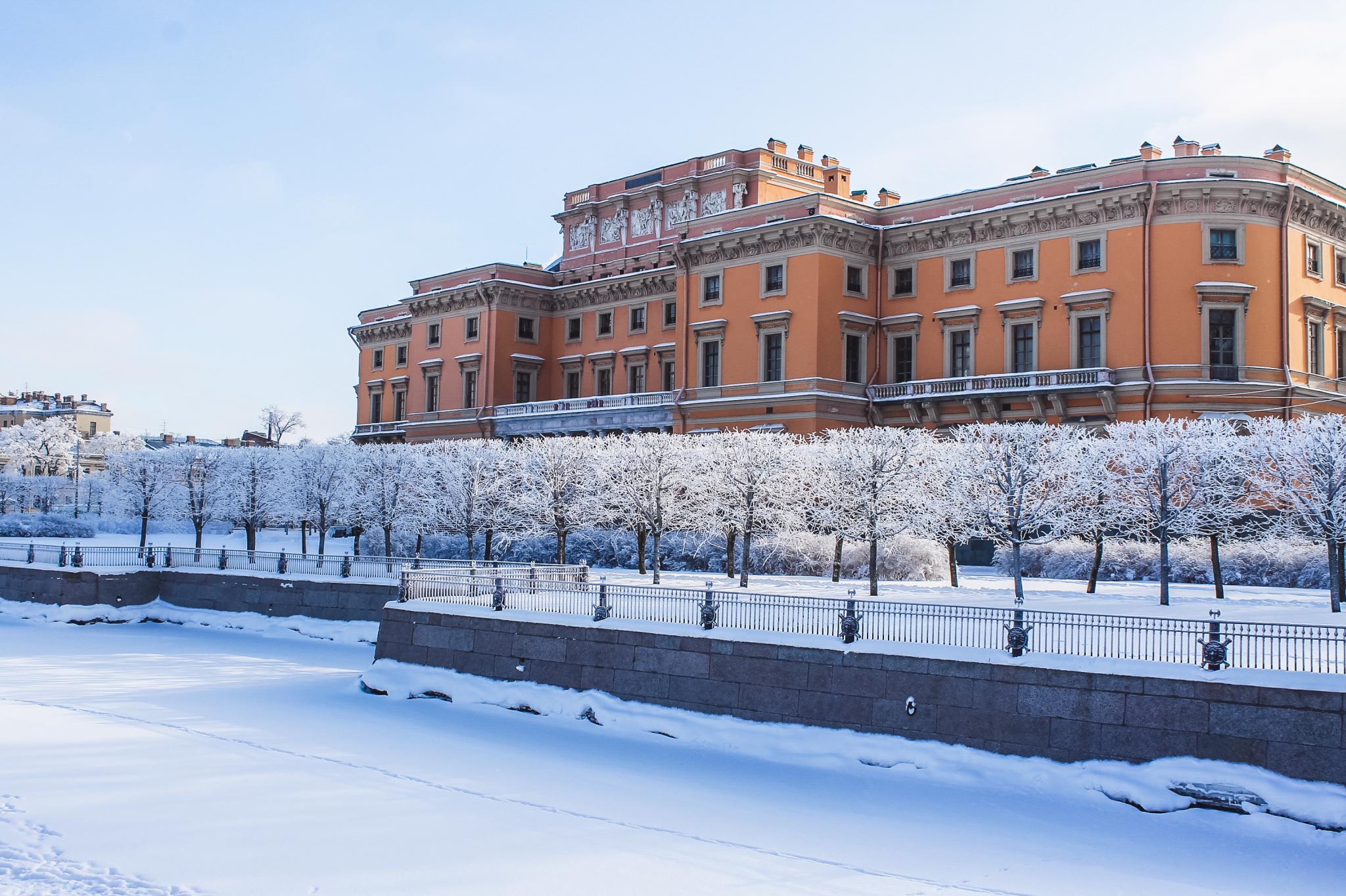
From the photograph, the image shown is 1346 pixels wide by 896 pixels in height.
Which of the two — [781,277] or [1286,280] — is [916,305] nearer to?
[781,277]

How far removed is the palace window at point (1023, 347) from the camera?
4016cm

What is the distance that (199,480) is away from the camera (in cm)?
4884

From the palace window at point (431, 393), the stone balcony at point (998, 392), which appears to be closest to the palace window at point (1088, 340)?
the stone balcony at point (998, 392)

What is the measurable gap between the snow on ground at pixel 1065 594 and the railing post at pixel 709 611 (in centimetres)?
282

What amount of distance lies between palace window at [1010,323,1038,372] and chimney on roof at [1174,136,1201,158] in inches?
301

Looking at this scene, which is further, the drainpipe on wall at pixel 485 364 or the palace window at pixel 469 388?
the palace window at pixel 469 388

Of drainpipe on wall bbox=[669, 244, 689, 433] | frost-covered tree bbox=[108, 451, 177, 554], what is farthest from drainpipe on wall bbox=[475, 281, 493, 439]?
frost-covered tree bbox=[108, 451, 177, 554]

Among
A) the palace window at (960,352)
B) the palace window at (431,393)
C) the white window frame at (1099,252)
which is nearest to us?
the white window frame at (1099,252)

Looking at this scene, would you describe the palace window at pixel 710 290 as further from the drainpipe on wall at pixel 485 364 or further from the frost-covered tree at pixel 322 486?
the frost-covered tree at pixel 322 486

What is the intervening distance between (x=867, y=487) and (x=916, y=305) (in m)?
14.6

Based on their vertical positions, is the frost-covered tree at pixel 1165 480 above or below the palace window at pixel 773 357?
below

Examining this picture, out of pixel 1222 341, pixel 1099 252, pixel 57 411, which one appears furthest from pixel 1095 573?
pixel 57 411

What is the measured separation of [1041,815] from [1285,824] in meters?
2.64

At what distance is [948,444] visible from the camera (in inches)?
1298
